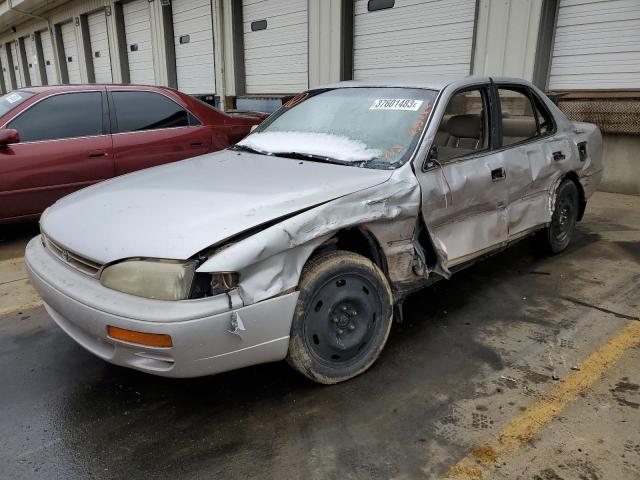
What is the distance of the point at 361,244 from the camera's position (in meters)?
2.77

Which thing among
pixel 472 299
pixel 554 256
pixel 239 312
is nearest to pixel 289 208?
pixel 239 312

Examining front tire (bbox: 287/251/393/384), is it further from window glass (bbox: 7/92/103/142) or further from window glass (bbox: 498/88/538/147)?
window glass (bbox: 7/92/103/142)

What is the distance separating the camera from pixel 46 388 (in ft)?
8.75

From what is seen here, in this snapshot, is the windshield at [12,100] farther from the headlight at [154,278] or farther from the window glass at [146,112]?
the headlight at [154,278]

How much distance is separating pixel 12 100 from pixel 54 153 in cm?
77

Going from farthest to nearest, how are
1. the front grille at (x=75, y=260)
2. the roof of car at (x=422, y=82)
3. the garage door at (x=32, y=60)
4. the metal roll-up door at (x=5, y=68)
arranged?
the metal roll-up door at (x=5, y=68) → the garage door at (x=32, y=60) → the roof of car at (x=422, y=82) → the front grille at (x=75, y=260)

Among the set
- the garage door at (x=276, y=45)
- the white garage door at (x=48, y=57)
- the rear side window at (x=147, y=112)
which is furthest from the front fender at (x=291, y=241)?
the white garage door at (x=48, y=57)

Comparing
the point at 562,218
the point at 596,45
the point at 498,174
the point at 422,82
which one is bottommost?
the point at 562,218

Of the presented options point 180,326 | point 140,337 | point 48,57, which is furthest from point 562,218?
point 48,57

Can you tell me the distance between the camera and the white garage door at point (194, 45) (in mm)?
12797

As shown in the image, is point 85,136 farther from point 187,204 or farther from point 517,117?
point 517,117

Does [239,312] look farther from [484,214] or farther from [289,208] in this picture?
[484,214]

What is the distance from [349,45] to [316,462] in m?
8.96

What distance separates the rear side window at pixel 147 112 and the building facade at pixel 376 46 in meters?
4.68
